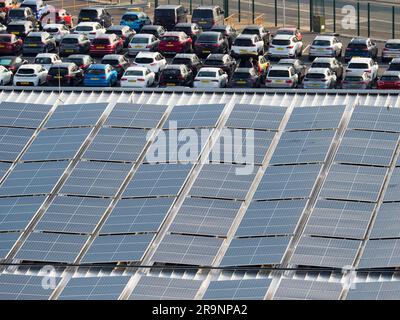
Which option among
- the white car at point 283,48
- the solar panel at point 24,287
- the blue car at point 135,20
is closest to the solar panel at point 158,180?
the solar panel at point 24,287

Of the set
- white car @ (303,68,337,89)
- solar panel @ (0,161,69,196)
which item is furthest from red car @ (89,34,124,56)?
solar panel @ (0,161,69,196)

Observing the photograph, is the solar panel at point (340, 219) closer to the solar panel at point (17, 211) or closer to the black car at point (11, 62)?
the solar panel at point (17, 211)

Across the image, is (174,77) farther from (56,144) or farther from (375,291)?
(375,291)

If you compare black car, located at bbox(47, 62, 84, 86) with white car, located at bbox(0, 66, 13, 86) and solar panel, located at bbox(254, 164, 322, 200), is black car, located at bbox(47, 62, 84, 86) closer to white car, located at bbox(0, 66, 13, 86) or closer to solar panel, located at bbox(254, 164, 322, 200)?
white car, located at bbox(0, 66, 13, 86)

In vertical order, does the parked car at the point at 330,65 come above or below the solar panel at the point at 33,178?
above

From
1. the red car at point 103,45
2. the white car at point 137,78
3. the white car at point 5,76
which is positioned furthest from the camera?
the red car at point 103,45

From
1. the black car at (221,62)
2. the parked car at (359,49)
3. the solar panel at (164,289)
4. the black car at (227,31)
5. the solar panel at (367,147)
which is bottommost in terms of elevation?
the solar panel at (164,289)
